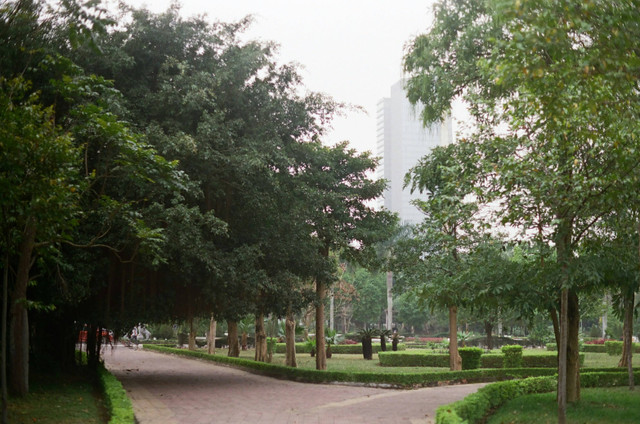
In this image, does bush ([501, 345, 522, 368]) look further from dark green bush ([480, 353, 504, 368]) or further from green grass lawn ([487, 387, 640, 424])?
green grass lawn ([487, 387, 640, 424])

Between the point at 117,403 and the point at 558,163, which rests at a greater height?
the point at 558,163

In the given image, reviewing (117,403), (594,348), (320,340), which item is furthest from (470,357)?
(594,348)

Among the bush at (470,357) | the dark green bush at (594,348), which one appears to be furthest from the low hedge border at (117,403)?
the dark green bush at (594,348)

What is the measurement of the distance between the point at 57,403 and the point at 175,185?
4.63 meters

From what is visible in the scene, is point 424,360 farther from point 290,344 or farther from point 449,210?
point 449,210

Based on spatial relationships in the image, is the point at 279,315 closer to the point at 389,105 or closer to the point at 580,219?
the point at 580,219

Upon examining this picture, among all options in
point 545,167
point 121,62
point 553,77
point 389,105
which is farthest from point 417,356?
point 389,105

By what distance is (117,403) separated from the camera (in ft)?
34.4

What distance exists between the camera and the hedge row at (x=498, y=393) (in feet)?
29.5

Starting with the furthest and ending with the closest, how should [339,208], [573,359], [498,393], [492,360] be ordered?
[492,360] → [339,208] → [498,393] → [573,359]

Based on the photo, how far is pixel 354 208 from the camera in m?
23.0

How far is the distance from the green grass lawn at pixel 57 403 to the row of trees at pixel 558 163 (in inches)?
249

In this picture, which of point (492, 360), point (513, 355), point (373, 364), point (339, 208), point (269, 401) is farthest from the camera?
point (373, 364)

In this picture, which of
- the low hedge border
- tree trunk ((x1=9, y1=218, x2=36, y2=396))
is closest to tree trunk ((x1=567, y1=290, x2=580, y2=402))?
the low hedge border
